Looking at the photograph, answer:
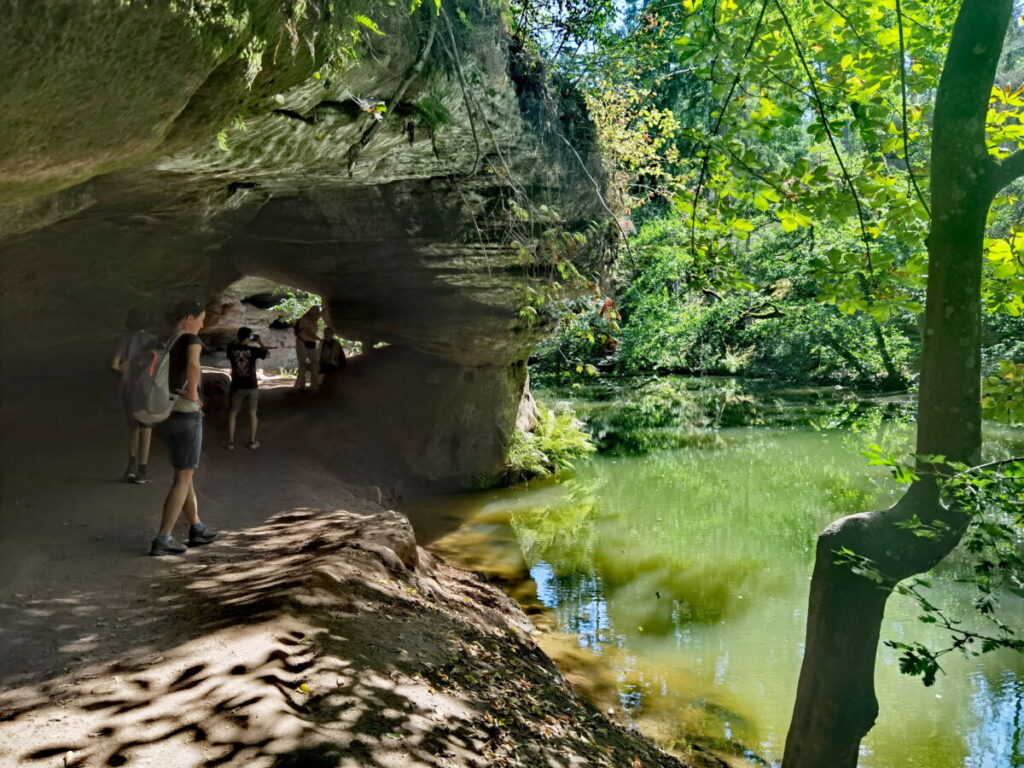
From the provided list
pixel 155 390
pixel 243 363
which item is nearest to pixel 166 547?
pixel 155 390

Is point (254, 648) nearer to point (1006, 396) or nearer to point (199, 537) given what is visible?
point (199, 537)

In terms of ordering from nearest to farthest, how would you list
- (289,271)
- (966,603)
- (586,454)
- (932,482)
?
(932,482) < (966,603) < (289,271) < (586,454)

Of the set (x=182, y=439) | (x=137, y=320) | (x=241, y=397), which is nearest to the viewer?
(x=182, y=439)

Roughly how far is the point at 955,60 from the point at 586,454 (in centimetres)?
1364

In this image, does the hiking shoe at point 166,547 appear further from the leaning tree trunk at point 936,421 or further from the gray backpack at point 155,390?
the leaning tree trunk at point 936,421

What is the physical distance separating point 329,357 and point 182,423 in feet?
30.3

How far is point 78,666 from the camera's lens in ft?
12.2

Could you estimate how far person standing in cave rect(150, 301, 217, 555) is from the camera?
223 inches

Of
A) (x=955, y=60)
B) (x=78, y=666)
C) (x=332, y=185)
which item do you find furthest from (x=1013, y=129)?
(x=332, y=185)

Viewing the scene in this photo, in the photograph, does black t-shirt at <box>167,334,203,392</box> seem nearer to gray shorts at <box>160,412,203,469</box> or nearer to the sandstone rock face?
gray shorts at <box>160,412,203,469</box>

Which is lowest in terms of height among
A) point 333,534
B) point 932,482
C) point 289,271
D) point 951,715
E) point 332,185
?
point 951,715

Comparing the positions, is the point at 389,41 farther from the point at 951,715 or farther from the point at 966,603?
the point at 966,603

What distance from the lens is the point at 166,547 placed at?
19.2 feet

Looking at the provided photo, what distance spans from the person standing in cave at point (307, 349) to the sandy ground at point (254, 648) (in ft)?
19.9
